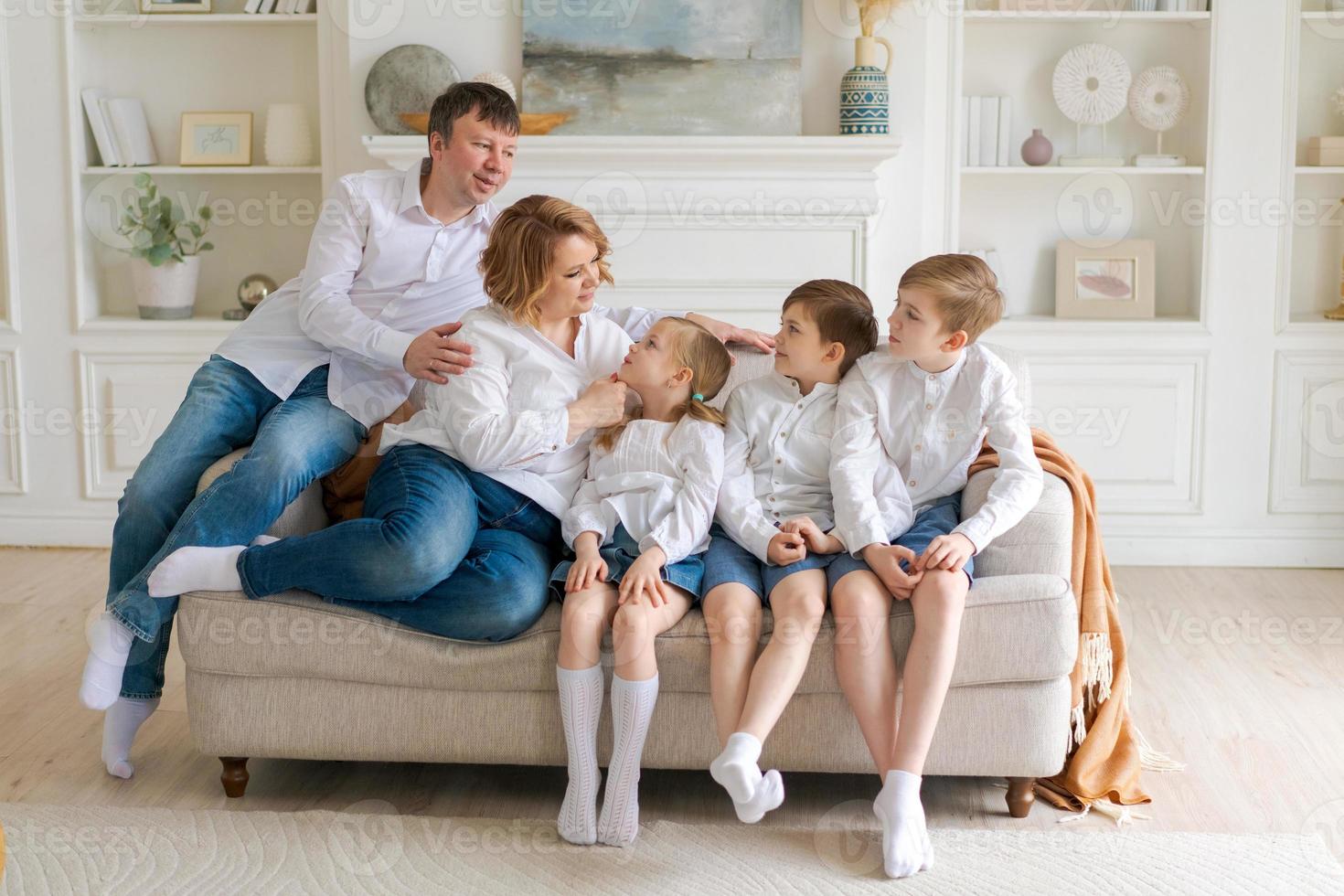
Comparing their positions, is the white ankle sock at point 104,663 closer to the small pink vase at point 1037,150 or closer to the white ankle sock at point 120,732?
the white ankle sock at point 120,732

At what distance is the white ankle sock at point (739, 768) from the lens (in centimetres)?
198

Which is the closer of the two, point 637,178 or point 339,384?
point 339,384

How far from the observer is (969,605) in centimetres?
216

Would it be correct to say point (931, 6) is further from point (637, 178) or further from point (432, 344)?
point (432, 344)

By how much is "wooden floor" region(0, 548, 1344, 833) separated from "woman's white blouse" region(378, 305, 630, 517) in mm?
556

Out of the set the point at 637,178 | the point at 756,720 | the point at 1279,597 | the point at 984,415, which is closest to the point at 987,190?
the point at 637,178

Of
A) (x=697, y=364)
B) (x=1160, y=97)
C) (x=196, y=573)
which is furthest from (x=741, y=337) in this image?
(x=1160, y=97)

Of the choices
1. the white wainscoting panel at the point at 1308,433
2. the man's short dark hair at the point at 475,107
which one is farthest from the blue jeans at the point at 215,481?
the white wainscoting panel at the point at 1308,433

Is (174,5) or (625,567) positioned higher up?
(174,5)

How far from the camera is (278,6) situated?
4.04 metres

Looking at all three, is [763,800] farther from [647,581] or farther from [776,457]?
[776,457]

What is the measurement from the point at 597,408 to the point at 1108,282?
7.36 ft

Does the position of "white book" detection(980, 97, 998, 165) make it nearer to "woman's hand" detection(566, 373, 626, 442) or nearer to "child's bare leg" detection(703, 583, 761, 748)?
"woman's hand" detection(566, 373, 626, 442)

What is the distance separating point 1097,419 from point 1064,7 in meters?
1.21
